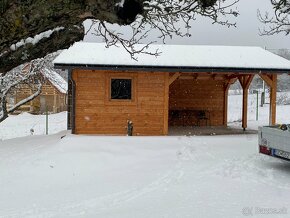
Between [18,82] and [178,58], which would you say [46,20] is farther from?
[18,82]

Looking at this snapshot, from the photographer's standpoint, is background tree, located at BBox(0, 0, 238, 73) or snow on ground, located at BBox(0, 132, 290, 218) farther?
snow on ground, located at BBox(0, 132, 290, 218)

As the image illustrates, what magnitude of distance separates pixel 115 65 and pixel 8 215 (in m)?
8.56

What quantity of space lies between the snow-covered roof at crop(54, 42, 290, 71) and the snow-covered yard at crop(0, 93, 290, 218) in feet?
9.31


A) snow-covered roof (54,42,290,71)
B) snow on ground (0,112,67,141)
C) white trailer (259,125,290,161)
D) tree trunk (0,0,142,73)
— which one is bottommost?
snow on ground (0,112,67,141)

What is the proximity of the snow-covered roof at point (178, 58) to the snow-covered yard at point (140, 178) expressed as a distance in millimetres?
2839

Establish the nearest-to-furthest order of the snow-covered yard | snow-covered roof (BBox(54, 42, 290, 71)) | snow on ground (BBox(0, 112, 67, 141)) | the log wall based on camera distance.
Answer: the snow-covered yard
snow-covered roof (BBox(54, 42, 290, 71))
the log wall
snow on ground (BBox(0, 112, 67, 141))

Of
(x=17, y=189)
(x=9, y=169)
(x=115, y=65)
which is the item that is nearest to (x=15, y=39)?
(x=17, y=189)

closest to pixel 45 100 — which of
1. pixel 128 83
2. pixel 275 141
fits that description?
pixel 128 83

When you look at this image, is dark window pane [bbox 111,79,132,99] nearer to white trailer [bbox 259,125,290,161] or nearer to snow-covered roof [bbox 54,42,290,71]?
snow-covered roof [bbox 54,42,290,71]

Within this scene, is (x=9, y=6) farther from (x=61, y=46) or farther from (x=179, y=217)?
(x=179, y=217)

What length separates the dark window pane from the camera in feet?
50.1

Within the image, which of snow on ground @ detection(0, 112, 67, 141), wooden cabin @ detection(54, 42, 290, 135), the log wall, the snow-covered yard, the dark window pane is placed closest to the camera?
the snow-covered yard

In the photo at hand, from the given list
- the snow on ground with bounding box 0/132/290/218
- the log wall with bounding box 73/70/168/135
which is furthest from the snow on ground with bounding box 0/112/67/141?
the snow on ground with bounding box 0/132/290/218

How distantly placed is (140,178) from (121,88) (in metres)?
6.74
